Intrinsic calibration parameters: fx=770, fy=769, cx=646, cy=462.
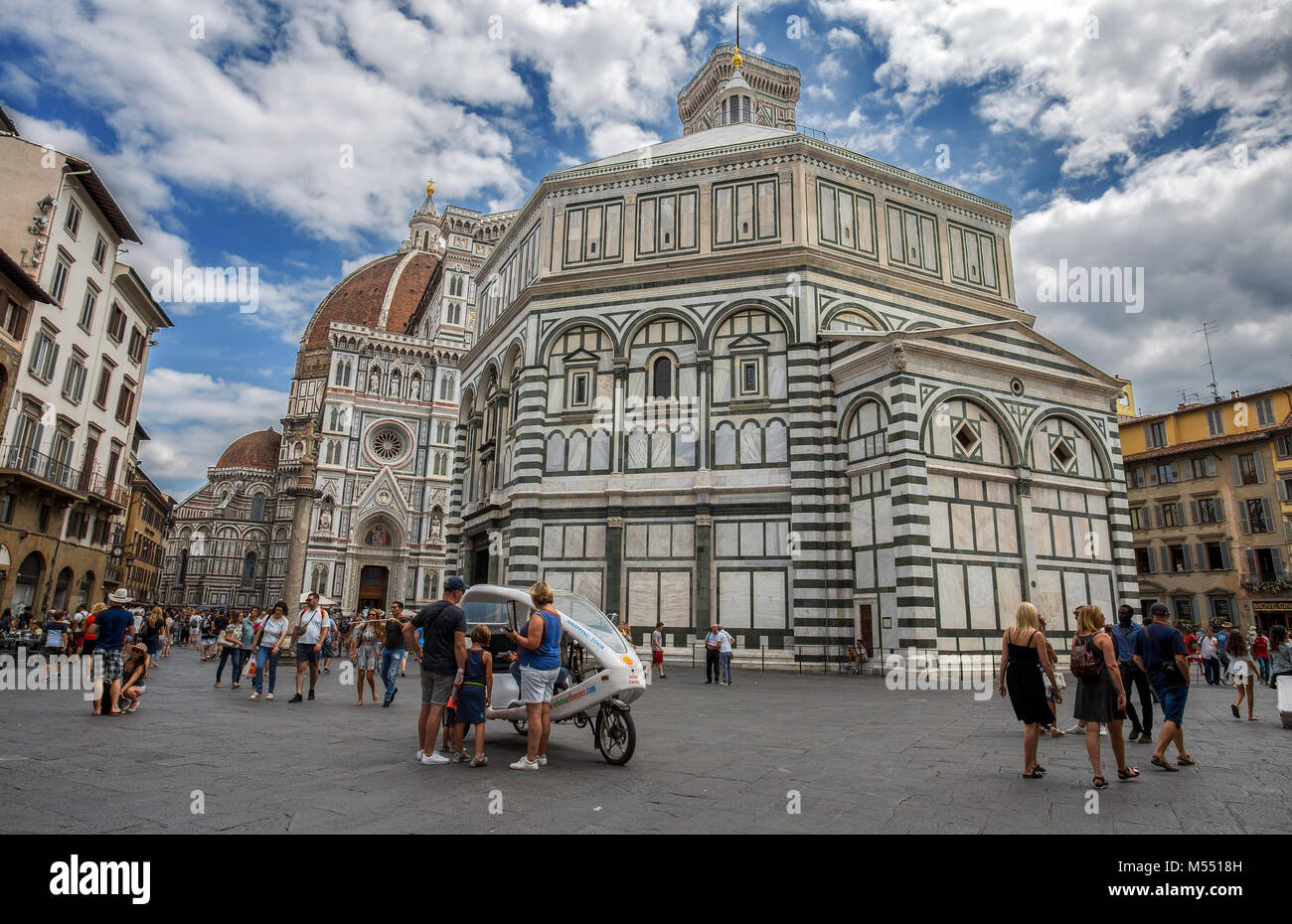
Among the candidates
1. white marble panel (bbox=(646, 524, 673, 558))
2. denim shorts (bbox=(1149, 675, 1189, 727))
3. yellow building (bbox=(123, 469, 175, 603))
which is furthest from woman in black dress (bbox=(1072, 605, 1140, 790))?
yellow building (bbox=(123, 469, 175, 603))

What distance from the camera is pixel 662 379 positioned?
22172 mm

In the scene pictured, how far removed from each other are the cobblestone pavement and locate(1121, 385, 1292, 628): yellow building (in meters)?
26.5

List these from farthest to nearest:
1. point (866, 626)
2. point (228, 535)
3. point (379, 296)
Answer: point (379, 296)
point (228, 535)
point (866, 626)

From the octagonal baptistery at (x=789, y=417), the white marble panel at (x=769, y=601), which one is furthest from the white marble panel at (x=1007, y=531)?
the white marble panel at (x=769, y=601)

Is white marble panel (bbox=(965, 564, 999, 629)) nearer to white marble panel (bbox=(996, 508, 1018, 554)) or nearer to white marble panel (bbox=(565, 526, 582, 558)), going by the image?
white marble panel (bbox=(996, 508, 1018, 554))

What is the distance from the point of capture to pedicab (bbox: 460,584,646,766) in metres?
6.73

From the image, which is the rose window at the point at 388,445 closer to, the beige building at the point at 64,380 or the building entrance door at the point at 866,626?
the beige building at the point at 64,380

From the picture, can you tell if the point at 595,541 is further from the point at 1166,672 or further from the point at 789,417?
the point at 1166,672

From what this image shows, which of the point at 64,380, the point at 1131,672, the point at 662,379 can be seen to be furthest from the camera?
the point at 64,380

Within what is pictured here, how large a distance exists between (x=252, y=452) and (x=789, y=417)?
270 ft

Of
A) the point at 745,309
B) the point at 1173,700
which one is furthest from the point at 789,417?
the point at 1173,700

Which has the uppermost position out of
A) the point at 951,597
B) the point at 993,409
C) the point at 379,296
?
the point at 379,296

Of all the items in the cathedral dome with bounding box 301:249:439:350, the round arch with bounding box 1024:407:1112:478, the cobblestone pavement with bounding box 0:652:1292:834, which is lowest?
the cobblestone pavement with bounding box 0:652:1292:834
